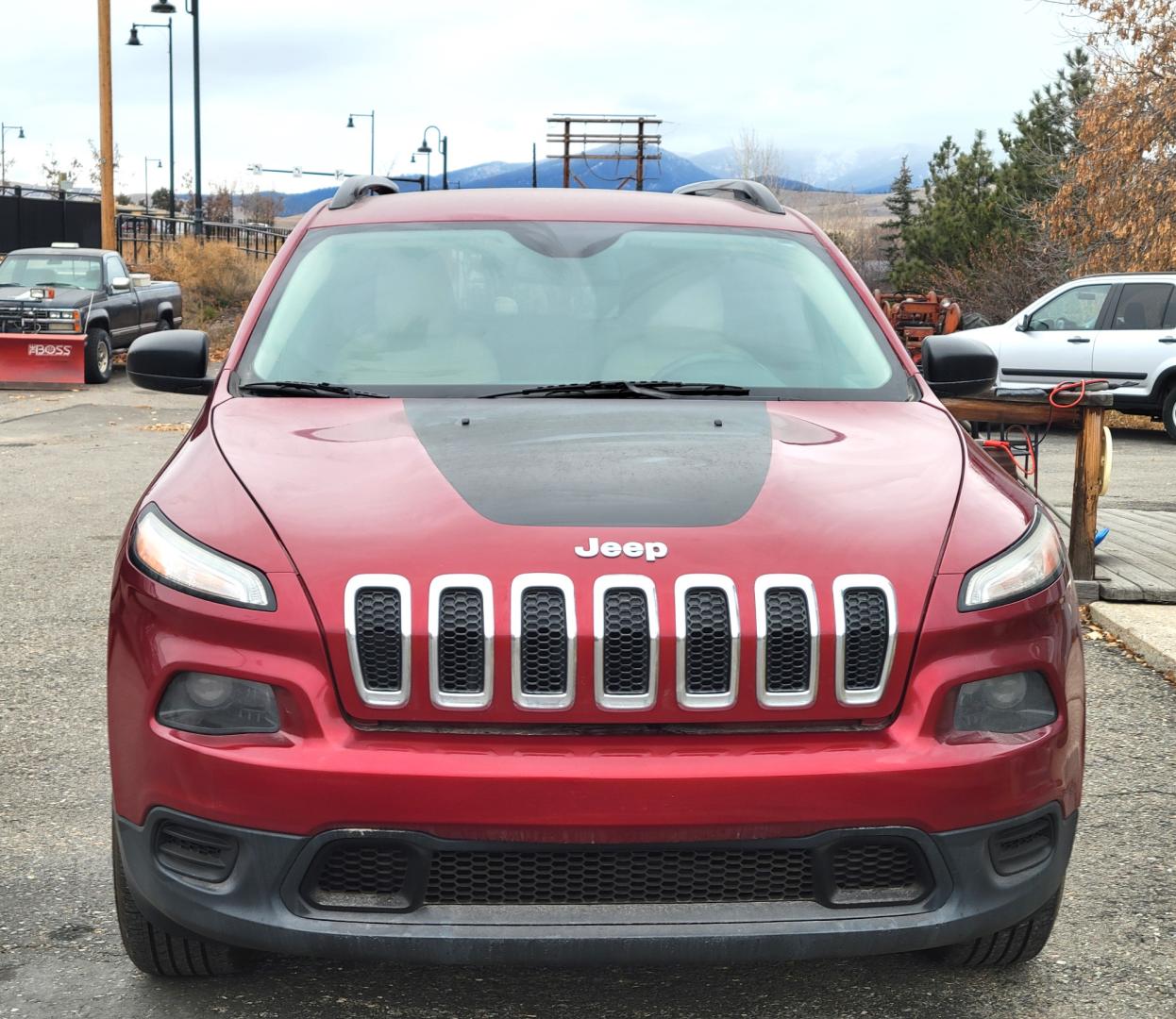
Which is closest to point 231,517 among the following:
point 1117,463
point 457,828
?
point 457,828

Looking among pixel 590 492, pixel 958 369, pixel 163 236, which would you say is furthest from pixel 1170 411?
pixel 163 236

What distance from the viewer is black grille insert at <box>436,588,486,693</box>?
9.01ft

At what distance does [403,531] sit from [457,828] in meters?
0.57

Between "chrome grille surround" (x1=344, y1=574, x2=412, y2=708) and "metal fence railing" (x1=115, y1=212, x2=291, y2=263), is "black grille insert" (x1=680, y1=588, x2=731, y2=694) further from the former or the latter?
"metal fence railing" (x1=115, y1=212, x2=291, y2=263)

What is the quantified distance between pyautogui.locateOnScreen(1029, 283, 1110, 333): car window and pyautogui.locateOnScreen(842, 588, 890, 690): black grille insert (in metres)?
15.5

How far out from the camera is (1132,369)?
16938mm

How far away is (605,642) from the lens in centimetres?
275

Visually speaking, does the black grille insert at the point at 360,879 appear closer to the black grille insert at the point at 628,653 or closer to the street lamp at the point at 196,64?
the black grille insert at the point at 628,653

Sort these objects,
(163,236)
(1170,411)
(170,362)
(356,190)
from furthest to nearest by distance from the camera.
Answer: (163,236) → (1170,411) → (356,190) → (170,362)

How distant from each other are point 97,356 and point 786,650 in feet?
68.5

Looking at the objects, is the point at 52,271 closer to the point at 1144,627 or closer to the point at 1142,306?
the point at 1142,306

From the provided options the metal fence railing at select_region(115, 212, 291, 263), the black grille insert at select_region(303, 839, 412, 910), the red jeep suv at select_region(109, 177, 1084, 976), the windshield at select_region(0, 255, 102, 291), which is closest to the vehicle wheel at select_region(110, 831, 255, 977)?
the red jeep suv at select_region(109, 177, 1084, 976)

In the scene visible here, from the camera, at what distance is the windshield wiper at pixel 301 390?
3848mm

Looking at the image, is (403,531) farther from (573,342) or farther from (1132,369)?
(1132,369)
